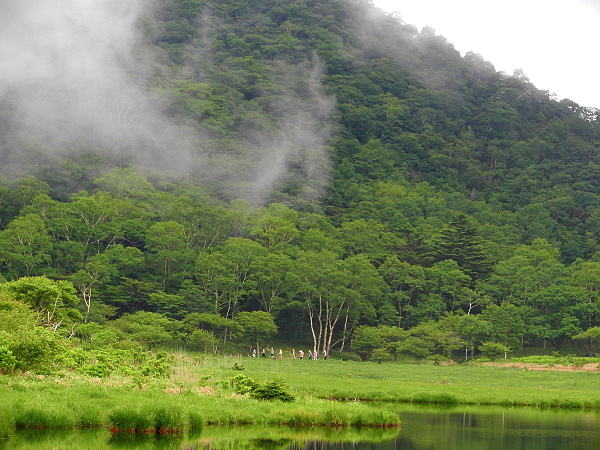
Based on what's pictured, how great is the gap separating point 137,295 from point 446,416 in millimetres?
62679

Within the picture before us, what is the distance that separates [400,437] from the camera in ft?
99.7

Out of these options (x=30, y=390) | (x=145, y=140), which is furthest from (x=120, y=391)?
(x=145, y=140)

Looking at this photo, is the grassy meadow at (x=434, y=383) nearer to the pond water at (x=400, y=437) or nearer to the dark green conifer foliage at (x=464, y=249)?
the pond water at (x=400, y=437)

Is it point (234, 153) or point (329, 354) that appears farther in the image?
point (234, 153)

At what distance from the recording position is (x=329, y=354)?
92.0 m

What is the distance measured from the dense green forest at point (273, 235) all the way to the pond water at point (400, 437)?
8.94m

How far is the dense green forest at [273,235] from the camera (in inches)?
3435

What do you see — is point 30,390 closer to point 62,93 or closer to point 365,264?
point 365,264

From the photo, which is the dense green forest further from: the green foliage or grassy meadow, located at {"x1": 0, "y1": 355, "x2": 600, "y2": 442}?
the green foliage

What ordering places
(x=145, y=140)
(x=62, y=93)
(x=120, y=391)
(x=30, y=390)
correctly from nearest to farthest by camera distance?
(x=30, y=390) → (x=120, y=391) → (x=145, y=140) → (x=62, y=93)

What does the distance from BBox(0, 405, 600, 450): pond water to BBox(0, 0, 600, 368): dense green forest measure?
894 cm

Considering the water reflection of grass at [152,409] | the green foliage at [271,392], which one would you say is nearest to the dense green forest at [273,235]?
the water reflection of grass at [152,409]

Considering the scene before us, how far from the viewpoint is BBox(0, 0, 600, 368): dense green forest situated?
87.2 meters

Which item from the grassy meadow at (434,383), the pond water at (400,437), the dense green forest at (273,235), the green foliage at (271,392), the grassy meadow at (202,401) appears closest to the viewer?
the pond water at (400,437)
